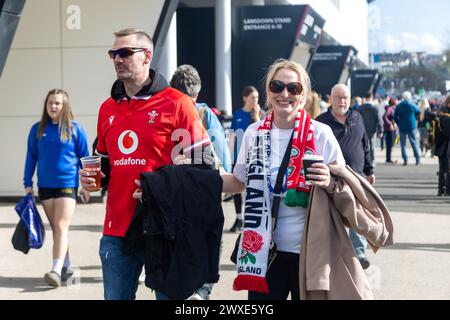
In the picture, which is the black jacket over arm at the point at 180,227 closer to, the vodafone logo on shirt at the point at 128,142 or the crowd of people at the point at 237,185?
the crowd of people at the point at 237,185

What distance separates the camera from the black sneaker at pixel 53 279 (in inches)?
314

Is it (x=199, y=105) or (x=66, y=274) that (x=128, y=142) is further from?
(x=66, y=274)

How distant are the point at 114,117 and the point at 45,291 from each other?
11.5ft

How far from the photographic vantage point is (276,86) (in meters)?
4.49

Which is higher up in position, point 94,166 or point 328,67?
point 328,67

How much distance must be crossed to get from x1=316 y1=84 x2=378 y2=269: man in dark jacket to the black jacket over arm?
4.20 metres

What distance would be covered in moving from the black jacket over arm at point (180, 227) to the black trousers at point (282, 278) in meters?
0.28

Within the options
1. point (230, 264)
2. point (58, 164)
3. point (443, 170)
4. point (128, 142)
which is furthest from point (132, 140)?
point (443, 170)

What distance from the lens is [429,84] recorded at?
89125 millimetres

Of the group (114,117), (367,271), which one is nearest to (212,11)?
(367,271)

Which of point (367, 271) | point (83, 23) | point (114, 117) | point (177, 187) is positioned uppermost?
point (83, 23)

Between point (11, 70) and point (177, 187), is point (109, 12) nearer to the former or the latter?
point (11, 70)

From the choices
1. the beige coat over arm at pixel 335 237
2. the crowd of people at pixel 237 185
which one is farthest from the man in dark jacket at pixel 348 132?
the beige coat over arm at pixel 335 237

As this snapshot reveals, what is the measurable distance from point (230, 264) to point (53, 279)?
196 cm
